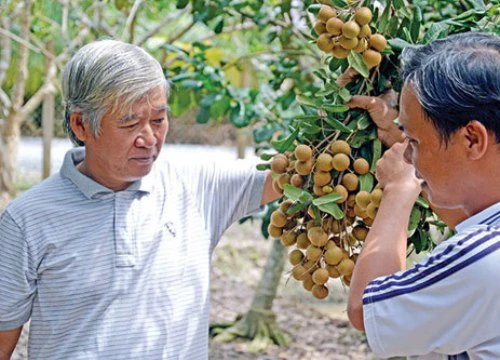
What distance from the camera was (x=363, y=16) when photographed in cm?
168

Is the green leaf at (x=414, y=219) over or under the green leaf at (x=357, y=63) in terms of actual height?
under

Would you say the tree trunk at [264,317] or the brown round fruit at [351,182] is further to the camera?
the tree trunk at [264,317]

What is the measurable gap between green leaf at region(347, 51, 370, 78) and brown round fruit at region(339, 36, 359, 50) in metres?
0.01

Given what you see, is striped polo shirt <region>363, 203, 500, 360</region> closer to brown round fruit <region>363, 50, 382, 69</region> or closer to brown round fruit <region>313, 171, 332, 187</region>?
brown round fruit <region>313, 171, 332, 187</region>

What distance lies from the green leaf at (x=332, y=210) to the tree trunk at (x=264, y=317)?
2829mm

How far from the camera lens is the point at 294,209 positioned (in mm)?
1688

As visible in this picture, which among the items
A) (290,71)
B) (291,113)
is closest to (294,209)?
(290,71)

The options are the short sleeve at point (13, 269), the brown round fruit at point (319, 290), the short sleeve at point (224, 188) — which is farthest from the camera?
the short sleeve at point (224, 188)

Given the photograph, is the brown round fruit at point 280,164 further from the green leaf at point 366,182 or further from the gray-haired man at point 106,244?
the gray-haired man at point 106,244

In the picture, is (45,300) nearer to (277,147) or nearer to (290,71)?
(277,147)

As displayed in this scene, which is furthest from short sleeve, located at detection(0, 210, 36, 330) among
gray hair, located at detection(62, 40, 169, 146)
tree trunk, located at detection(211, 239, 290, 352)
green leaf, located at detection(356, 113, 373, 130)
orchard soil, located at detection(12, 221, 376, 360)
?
tree trunk, located at detection(211, 239, 290, 352)

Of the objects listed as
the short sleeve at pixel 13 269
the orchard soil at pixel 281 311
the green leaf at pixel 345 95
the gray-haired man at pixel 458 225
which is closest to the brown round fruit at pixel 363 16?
the green leaf at pixel 345 95

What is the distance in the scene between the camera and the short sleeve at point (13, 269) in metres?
1.85

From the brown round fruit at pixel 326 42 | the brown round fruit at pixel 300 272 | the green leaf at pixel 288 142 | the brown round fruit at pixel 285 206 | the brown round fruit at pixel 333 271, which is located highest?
the brown round fruit at pixel 326 42
